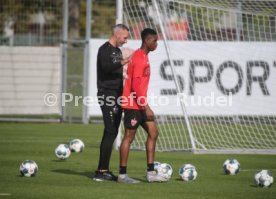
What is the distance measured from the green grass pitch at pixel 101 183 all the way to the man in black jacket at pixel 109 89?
38 cm

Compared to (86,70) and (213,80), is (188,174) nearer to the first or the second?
(213,80)

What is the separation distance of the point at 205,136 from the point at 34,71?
7973 mm

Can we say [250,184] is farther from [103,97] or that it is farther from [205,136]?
[205,136]

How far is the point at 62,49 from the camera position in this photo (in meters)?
25.2

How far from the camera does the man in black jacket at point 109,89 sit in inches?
470

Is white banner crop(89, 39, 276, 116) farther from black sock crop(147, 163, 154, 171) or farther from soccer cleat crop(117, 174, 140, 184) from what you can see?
soccer cleat crop(117, 174, 140, 184)

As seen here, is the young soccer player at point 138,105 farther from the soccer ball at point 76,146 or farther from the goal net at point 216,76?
the goal net at point 216,76

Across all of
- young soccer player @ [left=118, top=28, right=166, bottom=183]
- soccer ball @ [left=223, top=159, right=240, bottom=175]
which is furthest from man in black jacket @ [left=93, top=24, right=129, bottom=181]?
soccer ball @ [left=223, top=159, right=240, bottom=175]

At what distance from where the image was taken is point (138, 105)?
1173 centimetres

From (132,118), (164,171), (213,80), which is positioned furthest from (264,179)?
(213,80)

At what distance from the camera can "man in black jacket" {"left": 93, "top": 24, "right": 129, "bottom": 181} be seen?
11.9 meters

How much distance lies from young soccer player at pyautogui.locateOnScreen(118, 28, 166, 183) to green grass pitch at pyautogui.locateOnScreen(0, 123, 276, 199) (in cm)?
30

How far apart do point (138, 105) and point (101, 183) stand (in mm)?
1291

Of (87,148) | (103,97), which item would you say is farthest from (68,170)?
(87,148)
